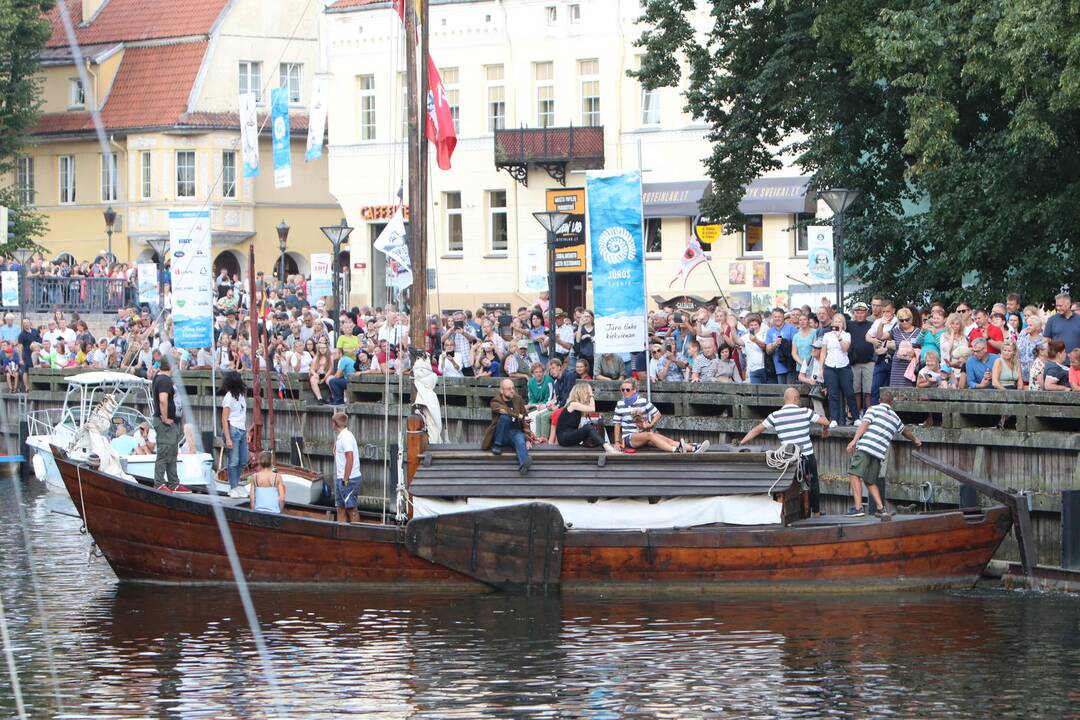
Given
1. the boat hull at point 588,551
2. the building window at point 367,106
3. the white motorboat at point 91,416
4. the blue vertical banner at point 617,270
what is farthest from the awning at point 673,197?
the boat hull at point 588,551

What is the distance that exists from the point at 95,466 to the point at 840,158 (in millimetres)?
13677

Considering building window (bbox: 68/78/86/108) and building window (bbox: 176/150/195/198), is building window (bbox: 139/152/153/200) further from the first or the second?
building window (bbox: 68/78/86/108)

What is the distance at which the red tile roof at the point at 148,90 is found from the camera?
73000 millimetres

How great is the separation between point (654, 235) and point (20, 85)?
26.6m

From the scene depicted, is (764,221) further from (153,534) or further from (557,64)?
(153,534)

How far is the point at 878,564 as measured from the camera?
76.6ft


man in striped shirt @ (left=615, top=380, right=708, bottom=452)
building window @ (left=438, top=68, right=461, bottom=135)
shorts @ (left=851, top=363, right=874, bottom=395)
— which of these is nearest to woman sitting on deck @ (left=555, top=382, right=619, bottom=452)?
man in striped shirt @ (left=615, top=380, right=708, bottom=452)

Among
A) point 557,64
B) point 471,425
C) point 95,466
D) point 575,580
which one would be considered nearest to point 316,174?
point 557,64

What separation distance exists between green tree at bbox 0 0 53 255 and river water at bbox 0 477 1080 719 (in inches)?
1810

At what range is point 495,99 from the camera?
5931 centimetres

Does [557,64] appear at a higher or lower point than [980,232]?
higher

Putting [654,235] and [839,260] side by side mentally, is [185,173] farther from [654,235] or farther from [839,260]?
[839,260]

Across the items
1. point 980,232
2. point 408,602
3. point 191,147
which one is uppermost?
point 191,147

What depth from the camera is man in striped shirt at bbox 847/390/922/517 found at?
24.6m
